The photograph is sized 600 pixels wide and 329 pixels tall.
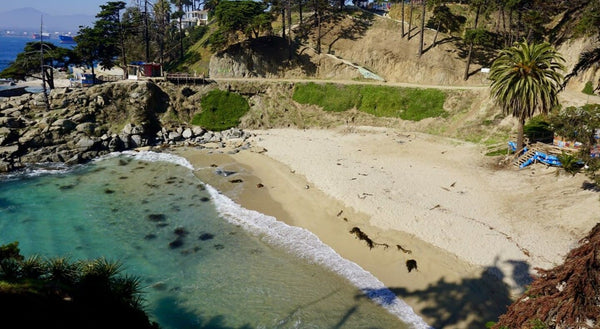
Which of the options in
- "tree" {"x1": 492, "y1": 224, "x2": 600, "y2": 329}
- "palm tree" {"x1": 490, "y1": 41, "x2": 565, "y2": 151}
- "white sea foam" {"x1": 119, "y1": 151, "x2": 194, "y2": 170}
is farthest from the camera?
"white sea foam" {"x1": 119, "y1": 151, "x2": 194, "y2": 170}

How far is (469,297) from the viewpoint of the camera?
22047 millimetres

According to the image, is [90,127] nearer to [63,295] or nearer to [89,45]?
[89,45]

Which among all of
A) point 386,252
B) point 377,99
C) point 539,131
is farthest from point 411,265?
point 377,99

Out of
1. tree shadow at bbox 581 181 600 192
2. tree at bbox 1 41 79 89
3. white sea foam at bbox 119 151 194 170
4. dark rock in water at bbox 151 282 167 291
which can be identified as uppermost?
tree at bbox 1 41 79 89

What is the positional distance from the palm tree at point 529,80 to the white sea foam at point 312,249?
79.8 ft

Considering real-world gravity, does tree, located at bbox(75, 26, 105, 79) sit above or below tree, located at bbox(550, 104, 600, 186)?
above

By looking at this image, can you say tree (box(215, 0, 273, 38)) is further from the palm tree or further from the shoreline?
the palm tree

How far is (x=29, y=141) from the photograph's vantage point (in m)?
47.0

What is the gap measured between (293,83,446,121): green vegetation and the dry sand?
800 centimetres

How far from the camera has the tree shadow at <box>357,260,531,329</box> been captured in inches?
813

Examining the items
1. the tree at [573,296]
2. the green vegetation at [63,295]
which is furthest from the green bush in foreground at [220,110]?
the tree at [573,296]

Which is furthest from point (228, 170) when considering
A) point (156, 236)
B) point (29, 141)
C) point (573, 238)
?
point (573, 238)

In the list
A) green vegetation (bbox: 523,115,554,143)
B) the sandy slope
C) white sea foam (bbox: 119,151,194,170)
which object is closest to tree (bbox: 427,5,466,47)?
the sandy slope

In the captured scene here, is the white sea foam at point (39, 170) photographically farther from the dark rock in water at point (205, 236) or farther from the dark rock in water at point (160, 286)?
the dark rock in water at point (160, 286)
